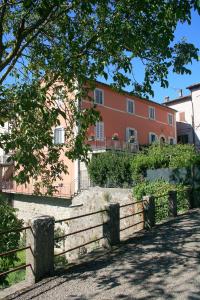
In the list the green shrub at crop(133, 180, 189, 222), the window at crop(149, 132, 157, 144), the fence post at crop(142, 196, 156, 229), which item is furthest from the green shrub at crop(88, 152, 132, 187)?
the window at crop(149, 132, 157, 144)

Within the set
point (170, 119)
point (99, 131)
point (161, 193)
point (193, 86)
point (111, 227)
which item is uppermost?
point (193, 86)

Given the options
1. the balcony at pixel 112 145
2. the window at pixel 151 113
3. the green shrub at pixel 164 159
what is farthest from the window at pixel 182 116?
the green shrub at pixel 164 159

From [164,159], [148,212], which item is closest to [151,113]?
[164,159]

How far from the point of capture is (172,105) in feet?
174

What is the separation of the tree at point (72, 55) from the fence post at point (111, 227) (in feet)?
5.50

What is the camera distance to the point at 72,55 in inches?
385

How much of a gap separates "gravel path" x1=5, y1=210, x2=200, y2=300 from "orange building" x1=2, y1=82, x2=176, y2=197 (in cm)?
1970

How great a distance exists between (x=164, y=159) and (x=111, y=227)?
12597 mm

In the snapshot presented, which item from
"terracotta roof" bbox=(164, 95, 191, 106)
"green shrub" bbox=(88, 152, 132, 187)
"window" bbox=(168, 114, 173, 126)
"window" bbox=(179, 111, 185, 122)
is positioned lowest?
"green shrub" bbox=(88, 152, 132, 187)

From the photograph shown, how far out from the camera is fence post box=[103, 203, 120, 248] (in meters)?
9.37

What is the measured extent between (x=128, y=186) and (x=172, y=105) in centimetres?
→ 3124

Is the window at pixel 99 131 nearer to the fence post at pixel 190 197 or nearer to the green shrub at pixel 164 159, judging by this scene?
the green shrub at pixel 164 159

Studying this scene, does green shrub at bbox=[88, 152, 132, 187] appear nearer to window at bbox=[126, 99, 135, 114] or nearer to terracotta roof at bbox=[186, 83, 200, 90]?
window at bbox=[126, 99, 135, 114]

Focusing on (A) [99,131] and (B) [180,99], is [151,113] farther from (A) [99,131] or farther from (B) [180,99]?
(A) [99,131]
